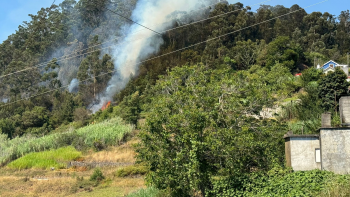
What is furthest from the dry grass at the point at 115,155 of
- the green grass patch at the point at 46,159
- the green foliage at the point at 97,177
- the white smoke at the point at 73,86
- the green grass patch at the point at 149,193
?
the white smoke at the point at 73,86

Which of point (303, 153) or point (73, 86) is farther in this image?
point (73, 86)

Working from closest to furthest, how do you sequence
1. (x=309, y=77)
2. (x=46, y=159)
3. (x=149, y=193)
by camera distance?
(x=149, y=193), (x=46, y=159), (x=309, y=77)

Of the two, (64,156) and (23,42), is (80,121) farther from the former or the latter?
(23,42)

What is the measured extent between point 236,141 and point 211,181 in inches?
51.4

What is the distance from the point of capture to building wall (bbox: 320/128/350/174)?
11570 millimetres

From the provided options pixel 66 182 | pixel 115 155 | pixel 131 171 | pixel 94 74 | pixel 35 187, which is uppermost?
pixel 94 74

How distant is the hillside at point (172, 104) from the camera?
11.0 meters

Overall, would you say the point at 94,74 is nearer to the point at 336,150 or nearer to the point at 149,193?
the point at 149,193

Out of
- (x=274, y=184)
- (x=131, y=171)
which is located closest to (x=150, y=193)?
(x=274, y=184)

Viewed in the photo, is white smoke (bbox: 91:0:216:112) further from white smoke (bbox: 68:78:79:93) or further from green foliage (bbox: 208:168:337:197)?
green foliage (bbox: 208:168:337:197)

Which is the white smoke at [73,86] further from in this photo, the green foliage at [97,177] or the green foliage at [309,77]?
the green foliage at [97,177]

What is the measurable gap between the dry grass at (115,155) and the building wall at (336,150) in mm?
13457

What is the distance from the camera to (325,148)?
11820 millimetres

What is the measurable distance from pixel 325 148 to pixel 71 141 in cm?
2102
